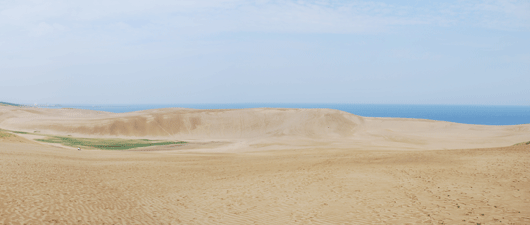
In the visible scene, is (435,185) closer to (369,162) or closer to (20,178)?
(369,162)

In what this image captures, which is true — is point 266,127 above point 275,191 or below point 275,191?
above

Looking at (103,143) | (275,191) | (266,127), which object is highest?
(266,127)

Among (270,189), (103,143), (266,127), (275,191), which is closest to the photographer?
(275,191)

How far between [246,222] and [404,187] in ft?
20.8

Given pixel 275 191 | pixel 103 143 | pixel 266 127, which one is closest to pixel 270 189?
pixel 275 191

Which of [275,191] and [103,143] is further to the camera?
[103,143]

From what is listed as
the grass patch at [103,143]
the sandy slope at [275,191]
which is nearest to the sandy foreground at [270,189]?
the sandy slope at [275,191]

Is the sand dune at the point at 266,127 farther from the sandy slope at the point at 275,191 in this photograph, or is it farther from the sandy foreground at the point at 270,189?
the sandy slope at the point at 275,191

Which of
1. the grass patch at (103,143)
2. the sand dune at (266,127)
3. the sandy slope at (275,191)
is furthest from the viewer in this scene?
the sand dune at (266,127)

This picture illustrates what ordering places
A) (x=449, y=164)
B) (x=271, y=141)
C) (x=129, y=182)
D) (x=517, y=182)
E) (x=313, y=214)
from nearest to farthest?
1. (x=313, y=214)
2. (x=517, y=182)
3. (x=129, y=182)
4. (x=449, y=164)
5. (x=271, y=141)

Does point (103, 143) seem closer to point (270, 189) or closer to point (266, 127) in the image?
point (266, 127)

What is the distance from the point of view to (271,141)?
33.9 m

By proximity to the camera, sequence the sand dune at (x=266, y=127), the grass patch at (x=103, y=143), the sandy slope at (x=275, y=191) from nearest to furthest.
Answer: the sandy slope at (x=275, y=191) → the grass patch at (x=103, y=143) → the sand dune at (x=266, y=127)

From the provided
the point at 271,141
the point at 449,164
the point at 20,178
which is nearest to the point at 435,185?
the point at 449,164
